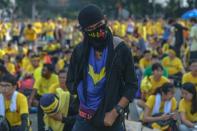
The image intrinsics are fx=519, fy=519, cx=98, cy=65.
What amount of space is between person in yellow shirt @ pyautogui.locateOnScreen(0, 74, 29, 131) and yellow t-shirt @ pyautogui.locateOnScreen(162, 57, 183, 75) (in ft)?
20.3

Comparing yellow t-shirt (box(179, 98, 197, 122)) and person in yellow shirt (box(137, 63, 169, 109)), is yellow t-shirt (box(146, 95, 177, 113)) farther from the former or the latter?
person in yellow shirt (box(137, 63, 169, 109))

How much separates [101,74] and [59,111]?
2240mm

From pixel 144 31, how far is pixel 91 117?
878 inches

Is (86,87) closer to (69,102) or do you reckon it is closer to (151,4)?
(69,102)

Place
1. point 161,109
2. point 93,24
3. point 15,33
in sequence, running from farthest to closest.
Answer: point 15,33 → point 161,109 → point 93,24

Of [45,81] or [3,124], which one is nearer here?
[3,124]

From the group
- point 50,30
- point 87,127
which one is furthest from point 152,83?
point 50,30

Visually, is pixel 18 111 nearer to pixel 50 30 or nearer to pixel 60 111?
pixel 60 111

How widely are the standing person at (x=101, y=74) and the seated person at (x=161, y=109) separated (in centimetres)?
334

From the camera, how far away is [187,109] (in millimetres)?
7051

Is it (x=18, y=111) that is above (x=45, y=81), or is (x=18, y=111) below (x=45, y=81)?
above

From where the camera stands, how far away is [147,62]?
39.1 feet

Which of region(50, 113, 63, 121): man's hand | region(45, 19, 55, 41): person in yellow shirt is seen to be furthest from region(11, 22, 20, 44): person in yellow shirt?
region(50, 113, 63, 121): man's hand

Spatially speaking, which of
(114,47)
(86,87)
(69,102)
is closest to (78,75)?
(86,87)
